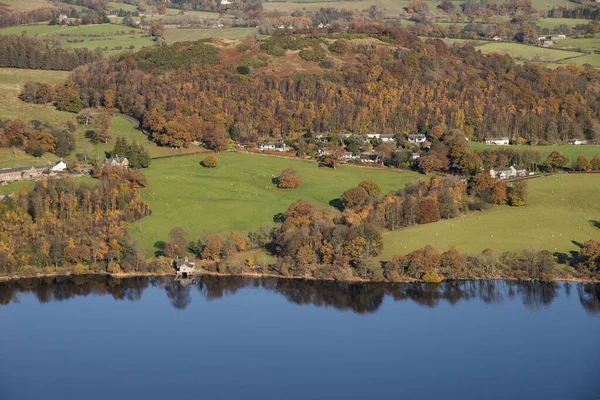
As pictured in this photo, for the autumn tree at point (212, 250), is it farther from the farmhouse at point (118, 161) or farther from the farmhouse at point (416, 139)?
the farmhouse at point (416, 139)

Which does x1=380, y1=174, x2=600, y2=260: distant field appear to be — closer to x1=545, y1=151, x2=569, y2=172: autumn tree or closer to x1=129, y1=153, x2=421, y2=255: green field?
x1=545, y1=151, x2=569, y2=172: autumn tree

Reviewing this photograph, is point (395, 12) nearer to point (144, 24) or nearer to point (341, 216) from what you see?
point (144, 24)

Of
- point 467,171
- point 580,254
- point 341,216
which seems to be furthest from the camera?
point 467,171

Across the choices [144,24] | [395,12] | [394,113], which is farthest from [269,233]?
[395,12]

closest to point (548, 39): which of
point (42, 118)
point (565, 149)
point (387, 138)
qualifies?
point (565, 149)

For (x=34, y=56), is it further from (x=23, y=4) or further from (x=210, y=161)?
(x=23, y=4)

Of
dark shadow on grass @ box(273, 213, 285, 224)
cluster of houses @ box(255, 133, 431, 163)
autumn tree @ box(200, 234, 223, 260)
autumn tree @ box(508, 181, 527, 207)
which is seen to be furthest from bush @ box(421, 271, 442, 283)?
cluster of houses @ box(255, 133, 431, 163)
